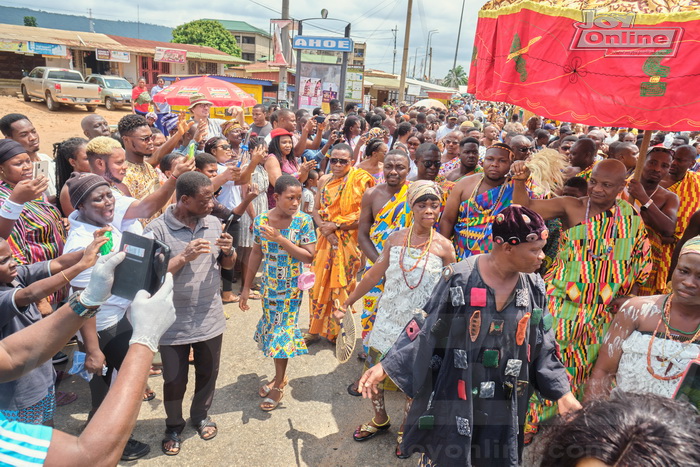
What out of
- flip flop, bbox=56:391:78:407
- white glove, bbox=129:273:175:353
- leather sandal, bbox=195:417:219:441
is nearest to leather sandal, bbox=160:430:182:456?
leather sandal, bbox=195:417:219:441

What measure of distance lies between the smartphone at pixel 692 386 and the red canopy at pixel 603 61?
1.20m

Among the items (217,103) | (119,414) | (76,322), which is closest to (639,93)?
(119,414)

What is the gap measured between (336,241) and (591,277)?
7.53 ft

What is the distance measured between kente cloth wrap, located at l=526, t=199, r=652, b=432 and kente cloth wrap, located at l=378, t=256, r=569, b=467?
3.18 ft

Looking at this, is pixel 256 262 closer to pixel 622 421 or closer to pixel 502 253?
pixel 502 253

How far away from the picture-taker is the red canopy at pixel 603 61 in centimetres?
197

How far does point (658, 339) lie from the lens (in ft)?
7.22

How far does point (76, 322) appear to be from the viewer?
1.70 metres

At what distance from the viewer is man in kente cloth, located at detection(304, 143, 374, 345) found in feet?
14.8

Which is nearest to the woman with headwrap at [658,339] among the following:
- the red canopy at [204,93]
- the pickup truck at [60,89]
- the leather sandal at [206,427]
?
the leather sandal at [206,427]

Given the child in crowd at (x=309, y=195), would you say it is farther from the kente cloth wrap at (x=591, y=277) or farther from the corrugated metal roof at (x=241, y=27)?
the corrugated metal roof at (x=241, y=27)

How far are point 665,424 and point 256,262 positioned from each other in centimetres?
318

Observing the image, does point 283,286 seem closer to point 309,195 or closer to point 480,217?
point 480,217

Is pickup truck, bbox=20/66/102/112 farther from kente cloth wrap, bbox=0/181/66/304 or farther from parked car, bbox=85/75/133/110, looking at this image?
kente cloth wrap, bbox=0/181/66/304
